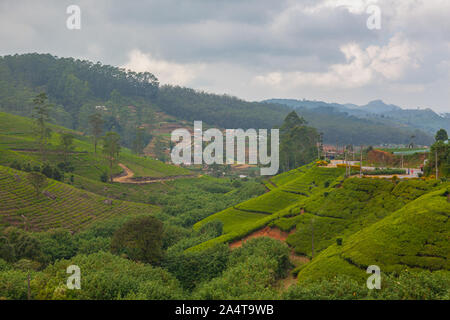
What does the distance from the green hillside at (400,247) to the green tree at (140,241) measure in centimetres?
1161

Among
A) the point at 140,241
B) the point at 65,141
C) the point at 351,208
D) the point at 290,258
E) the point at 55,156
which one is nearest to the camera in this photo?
the point at 290,258

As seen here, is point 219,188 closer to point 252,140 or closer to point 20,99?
point 252,140

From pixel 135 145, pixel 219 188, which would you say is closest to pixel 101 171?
pixel 219 188

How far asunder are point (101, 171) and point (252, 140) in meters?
73.5

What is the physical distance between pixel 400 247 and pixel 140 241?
58.0 feet

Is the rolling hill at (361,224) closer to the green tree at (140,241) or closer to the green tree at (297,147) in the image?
the green tree at (140,241)

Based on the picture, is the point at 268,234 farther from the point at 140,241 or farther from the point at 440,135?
the point at 440,135

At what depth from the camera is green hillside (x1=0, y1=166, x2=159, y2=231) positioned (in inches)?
1457

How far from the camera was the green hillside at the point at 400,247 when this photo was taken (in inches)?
701

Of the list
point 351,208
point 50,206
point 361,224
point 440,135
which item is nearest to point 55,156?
point 50,206

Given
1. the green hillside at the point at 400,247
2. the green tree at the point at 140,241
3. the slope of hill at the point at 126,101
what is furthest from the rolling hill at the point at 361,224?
the slope of hill at the point at 126,101

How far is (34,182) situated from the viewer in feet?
135

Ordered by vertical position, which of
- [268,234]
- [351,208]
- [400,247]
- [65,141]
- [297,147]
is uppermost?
[65,141]

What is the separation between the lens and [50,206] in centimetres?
4106
